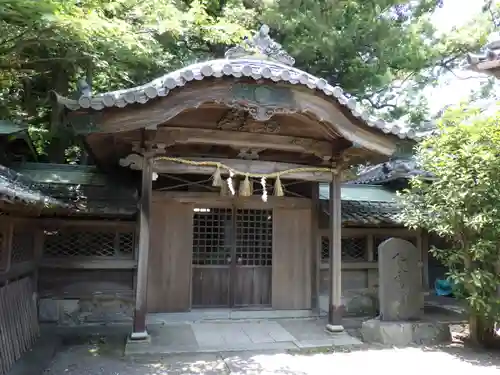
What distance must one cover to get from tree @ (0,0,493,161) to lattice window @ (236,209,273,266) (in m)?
3.86

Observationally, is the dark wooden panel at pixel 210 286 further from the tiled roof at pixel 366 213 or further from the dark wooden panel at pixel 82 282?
the tiled roof at pixel 366 213

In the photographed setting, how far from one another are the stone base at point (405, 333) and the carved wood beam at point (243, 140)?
3230 mm

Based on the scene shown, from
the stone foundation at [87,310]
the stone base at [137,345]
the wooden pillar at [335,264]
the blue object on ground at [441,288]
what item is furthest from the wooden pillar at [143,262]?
the blue object on ground at [441,288]

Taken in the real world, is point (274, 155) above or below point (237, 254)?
above

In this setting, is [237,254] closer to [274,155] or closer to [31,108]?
[274,155]

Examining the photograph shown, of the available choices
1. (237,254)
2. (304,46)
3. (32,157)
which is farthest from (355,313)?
(32,157)

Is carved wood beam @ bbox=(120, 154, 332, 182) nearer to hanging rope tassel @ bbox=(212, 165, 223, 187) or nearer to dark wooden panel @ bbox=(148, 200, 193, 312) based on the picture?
hanging rope tassel @ bbox=(212, 165, 223, 187)

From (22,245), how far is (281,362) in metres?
4.85

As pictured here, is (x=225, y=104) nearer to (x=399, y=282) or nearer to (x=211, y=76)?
(x=211, y=76)

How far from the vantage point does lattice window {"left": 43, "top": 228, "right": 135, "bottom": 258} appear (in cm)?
849

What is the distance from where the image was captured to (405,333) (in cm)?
745

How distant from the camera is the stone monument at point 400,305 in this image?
745 cm

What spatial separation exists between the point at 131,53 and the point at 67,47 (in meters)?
1.12

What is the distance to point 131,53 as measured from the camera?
305 inches
